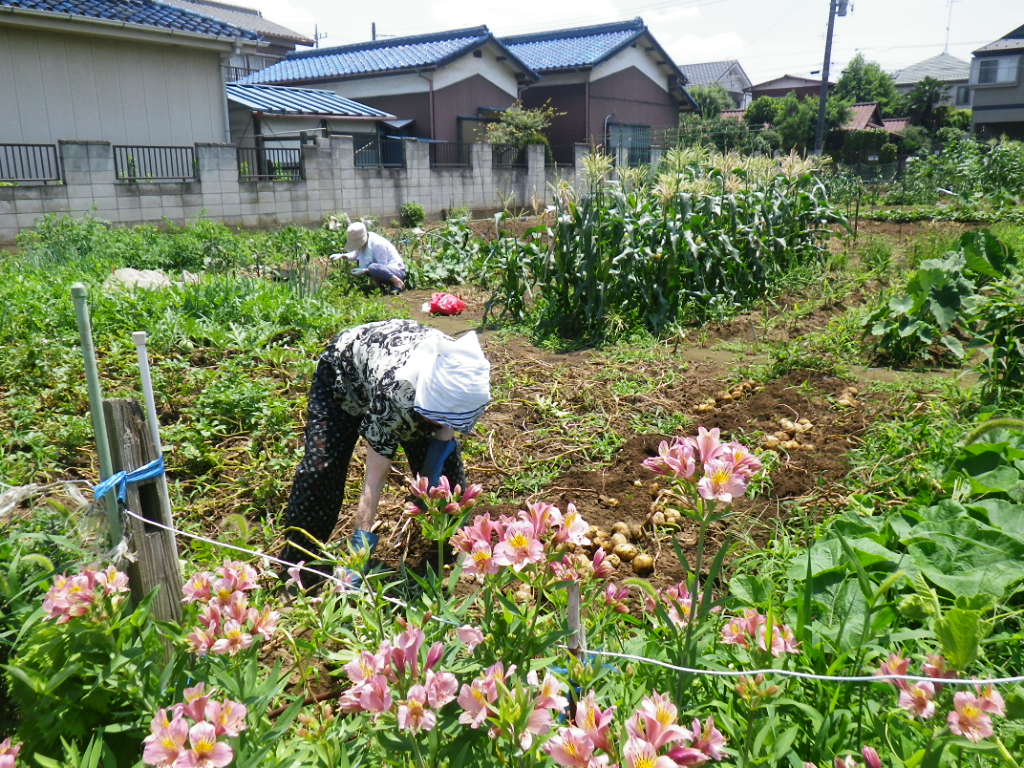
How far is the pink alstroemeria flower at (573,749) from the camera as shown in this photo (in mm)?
1071

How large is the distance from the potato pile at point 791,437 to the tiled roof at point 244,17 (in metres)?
29.7

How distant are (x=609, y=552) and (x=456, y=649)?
1613 millimetres

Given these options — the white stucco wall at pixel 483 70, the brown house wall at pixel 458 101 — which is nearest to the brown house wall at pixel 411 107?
the brown house wall at pixel 458 101

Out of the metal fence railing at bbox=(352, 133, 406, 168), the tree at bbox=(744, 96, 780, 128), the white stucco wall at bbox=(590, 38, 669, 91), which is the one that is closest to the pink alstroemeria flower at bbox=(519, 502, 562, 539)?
the metal fence railing at bbox=(352, 133, 406, 168)

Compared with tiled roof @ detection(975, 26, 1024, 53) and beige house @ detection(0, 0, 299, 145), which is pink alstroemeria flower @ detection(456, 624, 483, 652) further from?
tiled roof @ detection(975, 26, 1024, 53)

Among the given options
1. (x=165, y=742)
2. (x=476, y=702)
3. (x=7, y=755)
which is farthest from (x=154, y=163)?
(x=476, y=702)

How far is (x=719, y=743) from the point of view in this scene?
1149mm

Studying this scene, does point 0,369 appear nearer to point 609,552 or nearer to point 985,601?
point 609,552

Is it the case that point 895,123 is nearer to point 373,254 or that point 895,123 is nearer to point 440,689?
point 373,254

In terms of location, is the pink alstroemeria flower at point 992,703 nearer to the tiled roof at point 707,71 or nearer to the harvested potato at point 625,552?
the harvested potato at point 625,552

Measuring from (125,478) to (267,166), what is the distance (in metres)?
14.0

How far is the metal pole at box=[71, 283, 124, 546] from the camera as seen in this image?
1.69 metres

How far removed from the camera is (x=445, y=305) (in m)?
7.71

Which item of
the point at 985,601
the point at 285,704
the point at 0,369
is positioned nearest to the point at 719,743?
the point at 985,601
